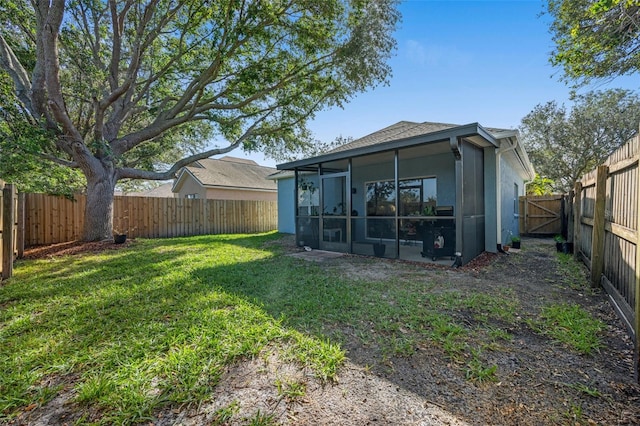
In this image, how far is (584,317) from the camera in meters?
3.23

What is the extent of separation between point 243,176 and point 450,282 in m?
17.7

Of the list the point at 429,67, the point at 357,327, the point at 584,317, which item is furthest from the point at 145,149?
the point at 584,317

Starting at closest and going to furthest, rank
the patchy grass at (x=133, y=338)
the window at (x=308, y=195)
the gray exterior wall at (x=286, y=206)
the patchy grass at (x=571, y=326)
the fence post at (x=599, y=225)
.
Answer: the patchy grass at (x=133, y=338)
the patchy grass at (x=571, y=326)
the fence post at (x=599, y=225)
the window at (x=308, y=195)
the gray exterior wall at (x=286, y=206)

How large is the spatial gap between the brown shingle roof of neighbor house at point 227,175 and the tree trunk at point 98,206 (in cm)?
799

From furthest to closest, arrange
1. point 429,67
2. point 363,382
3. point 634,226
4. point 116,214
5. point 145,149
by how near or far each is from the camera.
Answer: point 145,149, point 116,214, point 429,67, point 634,226, point 363,382

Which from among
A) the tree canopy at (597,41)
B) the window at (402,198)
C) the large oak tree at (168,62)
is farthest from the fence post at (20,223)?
the tree canopy at (597,41)

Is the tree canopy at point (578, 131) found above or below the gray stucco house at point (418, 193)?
above

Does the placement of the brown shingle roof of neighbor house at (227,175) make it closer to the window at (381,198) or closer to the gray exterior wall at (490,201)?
the window at (381,198)

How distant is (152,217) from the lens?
1134 centimetres

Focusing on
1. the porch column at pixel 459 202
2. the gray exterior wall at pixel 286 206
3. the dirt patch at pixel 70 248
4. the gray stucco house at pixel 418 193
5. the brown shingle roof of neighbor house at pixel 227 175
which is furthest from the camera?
the brown shingle roof of neighbor house at pixel 227 175

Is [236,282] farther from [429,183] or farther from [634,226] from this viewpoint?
A: [429,183]

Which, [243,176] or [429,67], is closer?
[429,67]

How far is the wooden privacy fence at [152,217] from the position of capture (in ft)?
28.0

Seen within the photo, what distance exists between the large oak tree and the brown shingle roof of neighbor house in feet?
21.5
